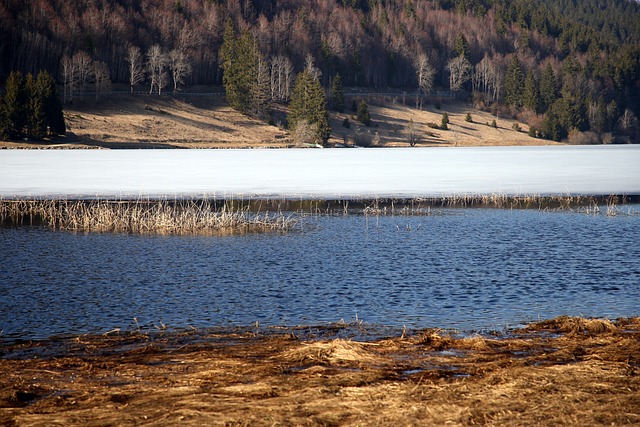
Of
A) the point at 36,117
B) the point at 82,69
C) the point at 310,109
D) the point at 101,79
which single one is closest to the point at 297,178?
the point at 36,117

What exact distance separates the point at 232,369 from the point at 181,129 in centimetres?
9131

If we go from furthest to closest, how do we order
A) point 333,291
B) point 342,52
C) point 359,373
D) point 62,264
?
1. point 342,52
2. point 62,264
3. point 333,291
4. point 359,373

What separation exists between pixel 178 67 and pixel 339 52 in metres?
43.4

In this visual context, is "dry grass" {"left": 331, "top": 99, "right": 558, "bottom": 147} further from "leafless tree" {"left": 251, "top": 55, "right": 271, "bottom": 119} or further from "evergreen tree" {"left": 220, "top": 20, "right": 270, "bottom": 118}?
"evergreen tree" {"left": 220, "top": 20, "right": 270, "bottom": 118}

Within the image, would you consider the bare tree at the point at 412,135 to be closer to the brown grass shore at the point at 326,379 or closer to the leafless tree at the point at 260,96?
the leafless tree at the point at 260,96

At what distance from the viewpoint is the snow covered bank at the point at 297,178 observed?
36.0 metres

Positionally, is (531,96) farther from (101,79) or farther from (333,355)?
(333,355)

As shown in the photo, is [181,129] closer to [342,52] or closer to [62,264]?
[342,52]

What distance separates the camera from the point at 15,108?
3118 inches

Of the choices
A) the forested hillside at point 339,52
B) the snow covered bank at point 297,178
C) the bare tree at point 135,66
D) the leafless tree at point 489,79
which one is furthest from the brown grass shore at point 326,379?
the leafless tree at point 489,79

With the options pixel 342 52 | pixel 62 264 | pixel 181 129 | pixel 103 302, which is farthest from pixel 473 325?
pixel 342 52

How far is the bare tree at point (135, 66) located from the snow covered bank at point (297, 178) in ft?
189

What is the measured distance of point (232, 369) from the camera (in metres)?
9.73

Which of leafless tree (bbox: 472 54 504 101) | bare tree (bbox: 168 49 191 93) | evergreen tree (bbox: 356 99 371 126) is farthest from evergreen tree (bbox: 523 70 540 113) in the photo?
bare tree (bbox: 168 49 191 93)
